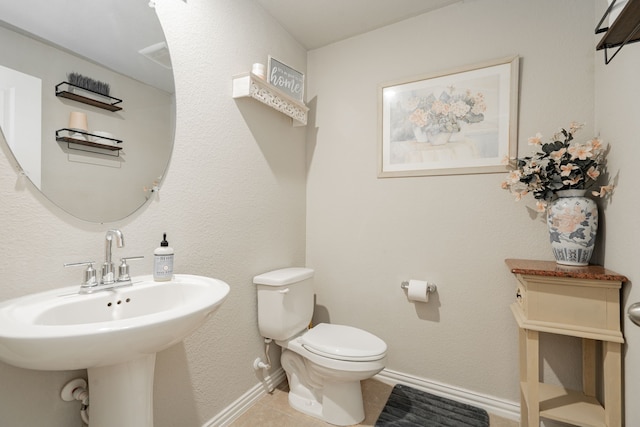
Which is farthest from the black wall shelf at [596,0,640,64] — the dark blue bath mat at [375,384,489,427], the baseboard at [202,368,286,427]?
the baseboard at [202,368,286,427]

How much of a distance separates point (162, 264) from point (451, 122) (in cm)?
170

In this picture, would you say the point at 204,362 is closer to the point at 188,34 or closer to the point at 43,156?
the point at 43,156

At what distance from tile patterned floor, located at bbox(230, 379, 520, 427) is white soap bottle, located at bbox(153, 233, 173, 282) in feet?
3.10

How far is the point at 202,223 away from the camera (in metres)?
1.48

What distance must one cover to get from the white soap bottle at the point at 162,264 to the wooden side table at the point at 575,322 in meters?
1.44

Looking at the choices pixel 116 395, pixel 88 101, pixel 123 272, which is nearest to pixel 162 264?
pixel 123 272

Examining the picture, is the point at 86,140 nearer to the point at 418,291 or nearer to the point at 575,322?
the point at 418,291

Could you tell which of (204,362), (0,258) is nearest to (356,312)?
(204,362)

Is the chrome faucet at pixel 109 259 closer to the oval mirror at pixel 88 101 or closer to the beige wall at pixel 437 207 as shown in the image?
the oval mirror at pixel 88 101

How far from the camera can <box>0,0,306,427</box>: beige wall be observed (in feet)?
3.10

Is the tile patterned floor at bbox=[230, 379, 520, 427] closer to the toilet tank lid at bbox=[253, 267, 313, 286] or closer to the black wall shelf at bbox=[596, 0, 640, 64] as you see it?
the toilet tank lid at bbox=[253, 267, 313, 286]

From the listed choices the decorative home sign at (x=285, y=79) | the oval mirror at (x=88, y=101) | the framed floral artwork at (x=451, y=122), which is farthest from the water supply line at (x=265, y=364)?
the decorative home sign at (x=285, y=79)

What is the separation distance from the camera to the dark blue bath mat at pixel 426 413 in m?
1.60

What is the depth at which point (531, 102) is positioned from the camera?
164cm
